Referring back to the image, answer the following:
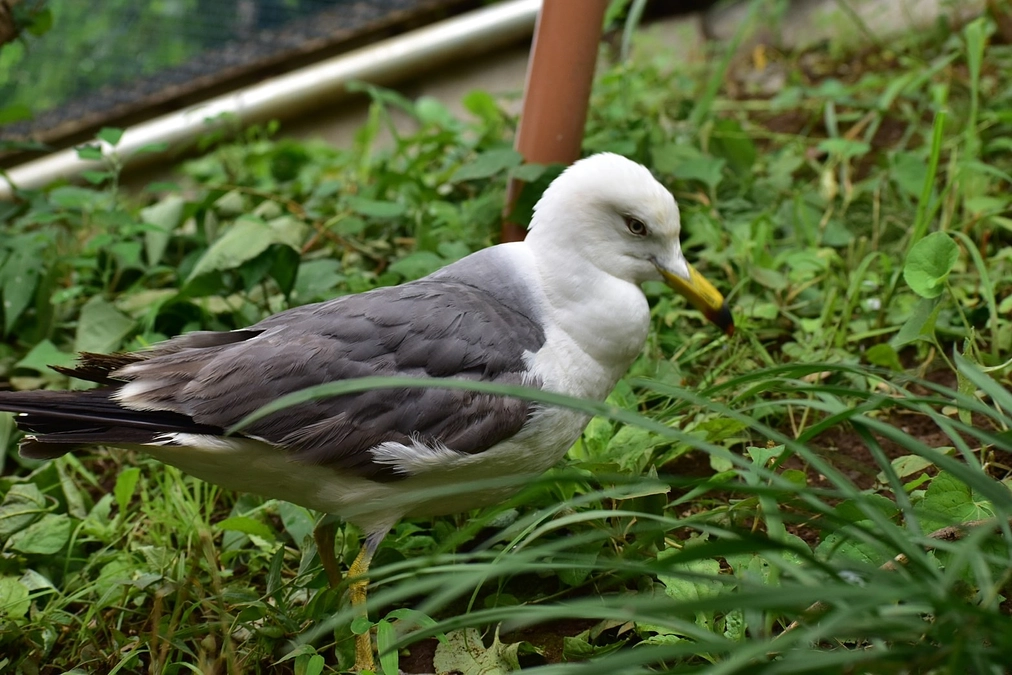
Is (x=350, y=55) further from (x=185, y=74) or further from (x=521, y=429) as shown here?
(x=521, y=429)

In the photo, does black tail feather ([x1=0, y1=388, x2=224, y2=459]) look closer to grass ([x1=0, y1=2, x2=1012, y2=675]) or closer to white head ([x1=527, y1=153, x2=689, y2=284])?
grass ([x1=0, y1=2, x2=1012, y2=675])

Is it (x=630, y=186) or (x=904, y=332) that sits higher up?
(x=630, y=186)

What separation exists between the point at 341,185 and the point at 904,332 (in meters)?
2.40

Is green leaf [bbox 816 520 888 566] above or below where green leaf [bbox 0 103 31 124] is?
below

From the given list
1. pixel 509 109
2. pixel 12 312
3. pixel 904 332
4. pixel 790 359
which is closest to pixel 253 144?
pixel 509 109

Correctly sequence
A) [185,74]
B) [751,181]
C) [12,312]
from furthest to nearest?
[185,74] < [751,181] < [12,312]

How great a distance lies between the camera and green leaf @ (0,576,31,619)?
7.44 feet

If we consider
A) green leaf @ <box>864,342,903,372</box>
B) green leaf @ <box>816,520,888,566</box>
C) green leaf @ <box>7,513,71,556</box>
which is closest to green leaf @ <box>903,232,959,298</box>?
green leaf @ <box>864,342,903,372</box>

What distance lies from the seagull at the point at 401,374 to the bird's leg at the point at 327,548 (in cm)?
11

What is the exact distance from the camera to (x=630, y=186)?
234 cm

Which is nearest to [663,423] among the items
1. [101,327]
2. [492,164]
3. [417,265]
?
[417,265]

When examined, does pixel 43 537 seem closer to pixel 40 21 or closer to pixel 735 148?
pixel 40 21

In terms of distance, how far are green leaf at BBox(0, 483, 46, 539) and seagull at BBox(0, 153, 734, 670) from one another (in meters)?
0.52

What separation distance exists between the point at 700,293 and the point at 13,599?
1.77 m
